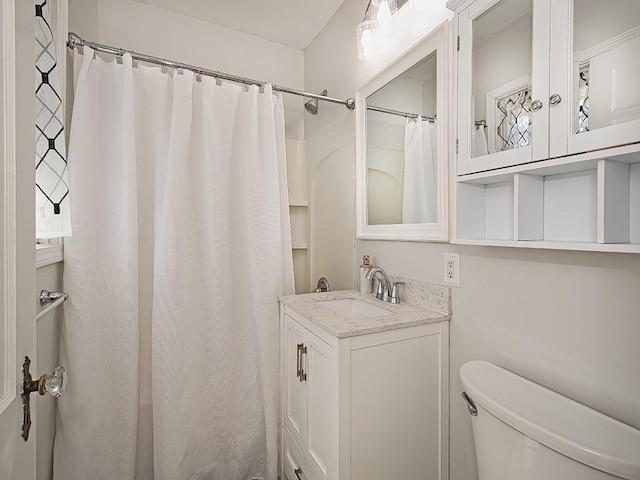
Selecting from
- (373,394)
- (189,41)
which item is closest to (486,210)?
(373,394)

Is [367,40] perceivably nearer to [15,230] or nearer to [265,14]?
[265,14]

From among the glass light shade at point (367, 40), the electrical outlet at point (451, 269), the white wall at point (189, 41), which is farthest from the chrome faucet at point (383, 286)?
the white wall at point (189, 41)

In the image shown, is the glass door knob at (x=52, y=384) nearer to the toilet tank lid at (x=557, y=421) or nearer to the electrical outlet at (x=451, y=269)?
the toilet tank lid at (x=557, y=421)

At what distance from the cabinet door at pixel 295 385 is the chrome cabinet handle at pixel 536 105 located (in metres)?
1.06

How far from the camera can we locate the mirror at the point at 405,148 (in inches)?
46.6

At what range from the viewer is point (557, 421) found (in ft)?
2.30

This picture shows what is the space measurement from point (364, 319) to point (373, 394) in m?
0.25

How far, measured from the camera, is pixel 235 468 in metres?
1.51

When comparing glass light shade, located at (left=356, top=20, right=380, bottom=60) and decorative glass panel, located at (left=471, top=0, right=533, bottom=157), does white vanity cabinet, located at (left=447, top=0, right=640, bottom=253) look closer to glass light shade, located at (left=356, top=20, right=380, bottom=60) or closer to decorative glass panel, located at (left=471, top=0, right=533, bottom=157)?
decorative glass panel, located at (left=471, top=0, right=533, bottom=157)

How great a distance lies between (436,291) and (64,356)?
160 cm

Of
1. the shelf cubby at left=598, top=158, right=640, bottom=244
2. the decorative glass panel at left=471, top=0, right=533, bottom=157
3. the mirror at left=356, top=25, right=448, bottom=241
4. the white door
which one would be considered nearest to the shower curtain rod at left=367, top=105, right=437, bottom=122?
the mirror at left=356, top=25, right=448, bottom=241

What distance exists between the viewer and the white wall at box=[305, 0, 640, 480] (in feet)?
2.37

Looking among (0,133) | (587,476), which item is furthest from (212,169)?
(587,476)

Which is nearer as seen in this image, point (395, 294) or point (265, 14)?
point (395, 294)
